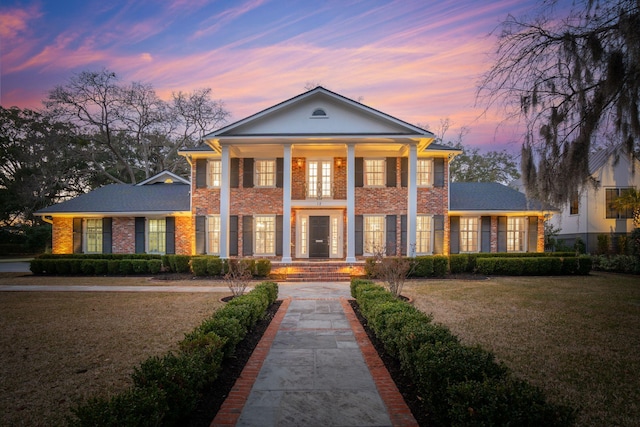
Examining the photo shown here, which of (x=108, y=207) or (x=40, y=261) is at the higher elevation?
(x=108, y=207)

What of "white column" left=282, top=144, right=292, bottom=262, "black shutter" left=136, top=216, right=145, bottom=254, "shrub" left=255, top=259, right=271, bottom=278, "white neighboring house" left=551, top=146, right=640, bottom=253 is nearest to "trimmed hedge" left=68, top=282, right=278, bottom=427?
"shrub" left=255, top=259, right=271, bottom=278

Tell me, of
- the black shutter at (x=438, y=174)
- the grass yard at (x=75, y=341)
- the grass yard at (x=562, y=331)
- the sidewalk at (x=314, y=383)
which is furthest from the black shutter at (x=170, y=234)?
the sidewalk at (x=314, y=383)

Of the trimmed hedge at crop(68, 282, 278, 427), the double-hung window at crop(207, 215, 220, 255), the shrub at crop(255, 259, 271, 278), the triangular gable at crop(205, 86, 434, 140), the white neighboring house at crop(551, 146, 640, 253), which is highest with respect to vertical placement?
the triangular gable at crop(205, 86, 434, 140)

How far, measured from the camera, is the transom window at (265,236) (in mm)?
18266

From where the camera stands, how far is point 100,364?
18.2 ft

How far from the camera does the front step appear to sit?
15309 mm

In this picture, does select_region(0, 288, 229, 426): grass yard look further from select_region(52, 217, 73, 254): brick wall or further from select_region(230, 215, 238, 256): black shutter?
select_region(52, 217, 73, 254): brick wall

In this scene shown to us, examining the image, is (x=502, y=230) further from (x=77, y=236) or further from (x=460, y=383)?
(x=77, y=236)

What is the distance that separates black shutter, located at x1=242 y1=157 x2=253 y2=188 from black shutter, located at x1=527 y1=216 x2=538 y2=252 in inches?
541

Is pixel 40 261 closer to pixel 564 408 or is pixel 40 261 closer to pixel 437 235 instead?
pixel 437 235

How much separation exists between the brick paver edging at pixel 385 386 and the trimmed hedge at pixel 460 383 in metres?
0.22

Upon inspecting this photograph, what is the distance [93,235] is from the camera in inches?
784

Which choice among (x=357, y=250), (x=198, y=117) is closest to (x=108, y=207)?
(x=357, y=250)

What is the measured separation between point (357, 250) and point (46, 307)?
11.8 meters
